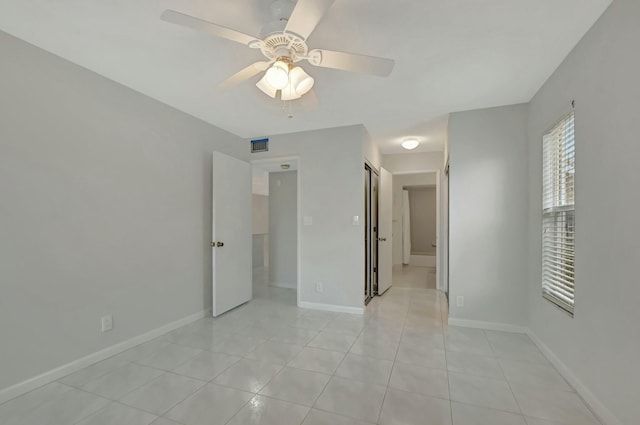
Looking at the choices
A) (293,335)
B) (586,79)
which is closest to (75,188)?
(293,335)

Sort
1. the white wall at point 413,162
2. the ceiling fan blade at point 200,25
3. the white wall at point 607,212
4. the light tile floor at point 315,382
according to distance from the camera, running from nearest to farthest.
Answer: the ceiling fan blade at point 200,25 → the white wall at point 607,212 → the light tile floor at point 315,382 → the white wall at point 413,162

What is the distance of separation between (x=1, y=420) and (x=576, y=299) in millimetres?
3706

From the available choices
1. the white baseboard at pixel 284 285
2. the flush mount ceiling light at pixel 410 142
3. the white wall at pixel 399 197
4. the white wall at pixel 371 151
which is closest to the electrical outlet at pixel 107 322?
the white baseboard at pixel 284 285

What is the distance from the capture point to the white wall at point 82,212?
1.95 metres

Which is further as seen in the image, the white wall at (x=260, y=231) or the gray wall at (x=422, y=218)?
the gray wall at (x=422, y=218)

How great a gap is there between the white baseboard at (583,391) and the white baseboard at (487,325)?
43 cm

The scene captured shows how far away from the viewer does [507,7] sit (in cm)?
164

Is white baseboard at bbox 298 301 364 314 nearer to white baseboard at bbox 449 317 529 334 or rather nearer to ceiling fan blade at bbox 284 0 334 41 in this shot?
white baseboard at bbox 449 317 529 334

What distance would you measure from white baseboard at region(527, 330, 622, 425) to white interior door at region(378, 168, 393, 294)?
2250 mm

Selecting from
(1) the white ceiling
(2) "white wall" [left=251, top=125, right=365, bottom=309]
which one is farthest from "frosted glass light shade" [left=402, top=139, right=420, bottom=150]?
(1) the white ceiling

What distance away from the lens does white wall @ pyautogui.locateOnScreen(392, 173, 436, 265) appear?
23.1 ft

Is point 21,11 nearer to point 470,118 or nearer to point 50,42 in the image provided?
point 50,42

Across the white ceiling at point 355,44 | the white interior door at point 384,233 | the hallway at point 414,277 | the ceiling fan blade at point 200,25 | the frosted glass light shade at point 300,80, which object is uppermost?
the white ceiling at point 355,44

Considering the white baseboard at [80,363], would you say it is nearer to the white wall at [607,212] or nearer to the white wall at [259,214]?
the white wall at [607,212]
